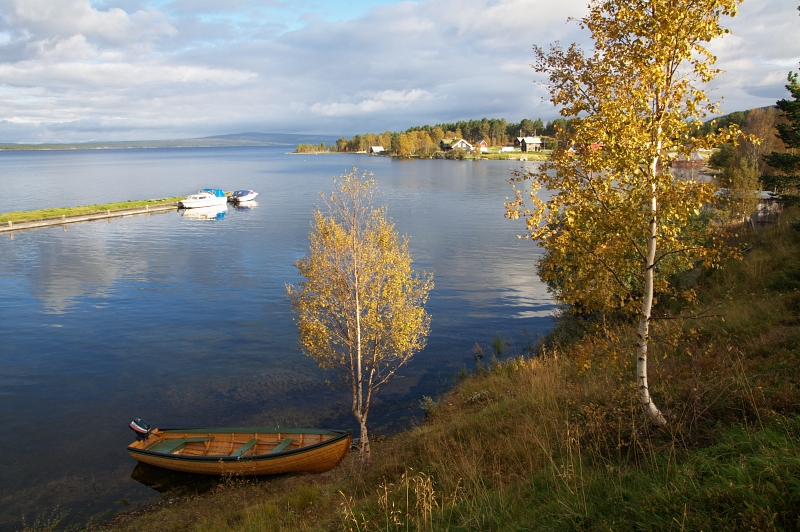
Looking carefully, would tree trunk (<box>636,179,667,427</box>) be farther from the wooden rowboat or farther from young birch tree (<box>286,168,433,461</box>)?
the wooden rowboat

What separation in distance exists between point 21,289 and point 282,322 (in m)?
20.6

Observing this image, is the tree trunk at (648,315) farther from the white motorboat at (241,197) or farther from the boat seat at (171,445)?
the white motorboat at (241,197)

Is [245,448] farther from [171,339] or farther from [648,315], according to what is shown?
[171,339]

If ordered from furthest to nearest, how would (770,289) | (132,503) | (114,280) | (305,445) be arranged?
(114,280), (770,289), (305,445), (132,503)

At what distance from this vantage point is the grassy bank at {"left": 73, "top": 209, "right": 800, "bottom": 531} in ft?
17.7

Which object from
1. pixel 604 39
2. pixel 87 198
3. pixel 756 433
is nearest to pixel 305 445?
pixel 756 433

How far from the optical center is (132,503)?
14.7m

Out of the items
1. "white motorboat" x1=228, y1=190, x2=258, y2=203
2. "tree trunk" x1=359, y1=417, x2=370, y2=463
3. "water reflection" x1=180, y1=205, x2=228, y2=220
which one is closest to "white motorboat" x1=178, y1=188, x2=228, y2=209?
"water reflection" x1=180, y1=205, x2=228, y2=220

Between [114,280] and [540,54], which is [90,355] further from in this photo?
[540,54]

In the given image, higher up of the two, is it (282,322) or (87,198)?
(87,198)

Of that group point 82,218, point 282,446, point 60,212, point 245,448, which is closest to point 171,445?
point 245,448

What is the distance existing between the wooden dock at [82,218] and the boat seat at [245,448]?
181 ft

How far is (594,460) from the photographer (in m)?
7.32

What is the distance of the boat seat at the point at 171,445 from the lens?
52.2 feet
